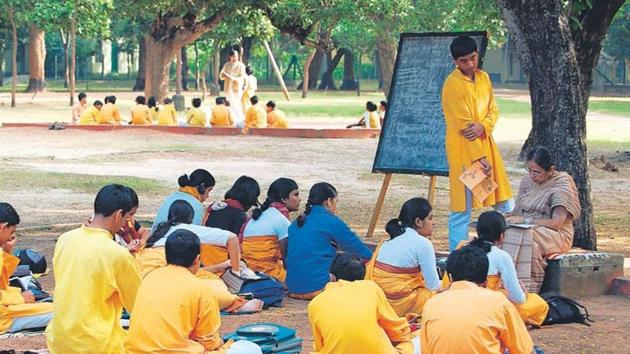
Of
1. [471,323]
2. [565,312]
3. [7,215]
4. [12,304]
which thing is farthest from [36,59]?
[471,323]

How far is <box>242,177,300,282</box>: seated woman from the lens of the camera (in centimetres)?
1018

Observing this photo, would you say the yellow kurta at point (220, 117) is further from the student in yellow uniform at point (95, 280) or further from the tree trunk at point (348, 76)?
the tree trunk at point (348, 76)

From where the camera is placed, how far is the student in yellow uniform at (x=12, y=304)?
8.34m

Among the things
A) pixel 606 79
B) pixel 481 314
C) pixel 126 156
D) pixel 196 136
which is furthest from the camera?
pixel 606 79

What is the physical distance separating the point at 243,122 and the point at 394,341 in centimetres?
2149

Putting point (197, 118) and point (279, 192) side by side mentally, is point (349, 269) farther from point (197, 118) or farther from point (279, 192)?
point (197, 118)

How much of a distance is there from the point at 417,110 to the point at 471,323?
261 inches

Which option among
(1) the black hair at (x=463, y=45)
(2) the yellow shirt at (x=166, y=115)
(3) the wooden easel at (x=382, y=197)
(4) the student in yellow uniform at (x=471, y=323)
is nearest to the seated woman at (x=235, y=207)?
(1) the black hair at (x=463, y=45)

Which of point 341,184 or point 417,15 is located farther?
point 417,15

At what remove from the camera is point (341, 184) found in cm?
1852

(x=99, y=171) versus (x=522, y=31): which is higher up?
(x=522, y=31)

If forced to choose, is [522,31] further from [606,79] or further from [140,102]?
[606,79]

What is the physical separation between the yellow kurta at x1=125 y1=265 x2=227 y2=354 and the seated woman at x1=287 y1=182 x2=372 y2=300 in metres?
2.92

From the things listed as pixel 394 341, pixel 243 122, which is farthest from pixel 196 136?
pixel 394 341
